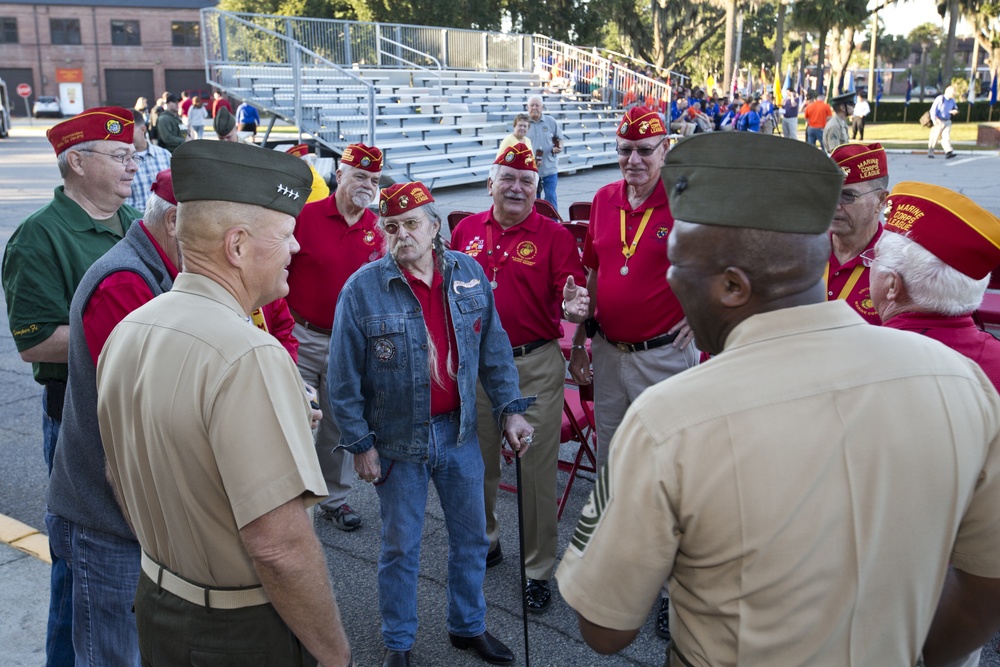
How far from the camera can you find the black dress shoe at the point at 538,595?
392cm

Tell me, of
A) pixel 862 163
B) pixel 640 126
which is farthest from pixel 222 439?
pixel 862 163

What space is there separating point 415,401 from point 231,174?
63.3 inches

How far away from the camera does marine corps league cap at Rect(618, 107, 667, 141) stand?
405 cm

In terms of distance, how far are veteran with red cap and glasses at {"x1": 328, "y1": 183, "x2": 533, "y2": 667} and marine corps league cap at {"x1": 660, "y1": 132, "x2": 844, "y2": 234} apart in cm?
204

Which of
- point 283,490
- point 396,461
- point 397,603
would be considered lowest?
point 397,603

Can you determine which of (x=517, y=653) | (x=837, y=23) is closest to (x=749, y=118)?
(x=517, y=653)

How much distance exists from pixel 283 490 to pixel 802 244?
A: 1.17 meters

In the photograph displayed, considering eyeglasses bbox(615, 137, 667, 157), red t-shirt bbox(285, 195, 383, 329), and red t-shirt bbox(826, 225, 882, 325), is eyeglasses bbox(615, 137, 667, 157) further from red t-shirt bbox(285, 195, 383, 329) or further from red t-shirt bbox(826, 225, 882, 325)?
red t-shirt bbox(285, 195, 383, 329)

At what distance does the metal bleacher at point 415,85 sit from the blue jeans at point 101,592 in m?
14.9

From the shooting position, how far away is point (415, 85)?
2405 centimetres

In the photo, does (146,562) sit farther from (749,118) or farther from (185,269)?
(749,118)

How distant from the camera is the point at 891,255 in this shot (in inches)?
96.7

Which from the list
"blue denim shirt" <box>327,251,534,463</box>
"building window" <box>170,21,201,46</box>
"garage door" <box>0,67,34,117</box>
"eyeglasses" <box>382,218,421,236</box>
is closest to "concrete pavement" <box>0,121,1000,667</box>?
"blue denim shirt" <box>327,251,534,463</box>

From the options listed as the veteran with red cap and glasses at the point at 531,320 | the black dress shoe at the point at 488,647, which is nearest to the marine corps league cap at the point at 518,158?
the veteran with red cap and glasses at the point at 531,320
